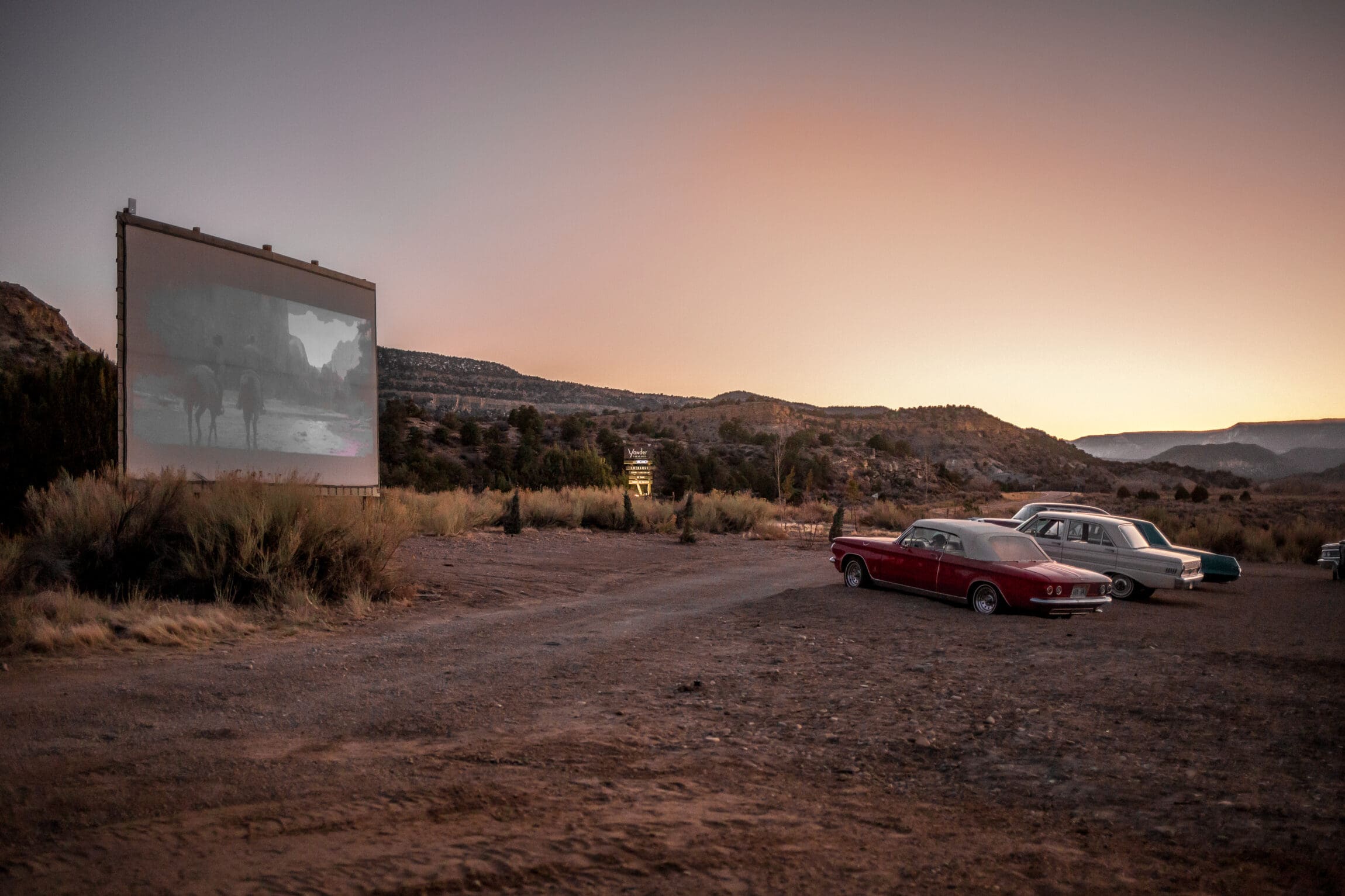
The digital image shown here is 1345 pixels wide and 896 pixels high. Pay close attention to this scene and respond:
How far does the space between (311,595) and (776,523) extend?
20.6 m

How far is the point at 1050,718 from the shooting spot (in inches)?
255

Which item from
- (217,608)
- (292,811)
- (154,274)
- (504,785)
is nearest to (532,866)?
(504,785)

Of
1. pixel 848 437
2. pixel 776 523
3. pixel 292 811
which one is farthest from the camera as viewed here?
pixel 848 437

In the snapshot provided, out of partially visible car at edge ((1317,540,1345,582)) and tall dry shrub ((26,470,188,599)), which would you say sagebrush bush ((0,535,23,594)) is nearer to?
tall dry shrub ((26,470,188,599))

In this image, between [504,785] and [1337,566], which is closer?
[504,785]

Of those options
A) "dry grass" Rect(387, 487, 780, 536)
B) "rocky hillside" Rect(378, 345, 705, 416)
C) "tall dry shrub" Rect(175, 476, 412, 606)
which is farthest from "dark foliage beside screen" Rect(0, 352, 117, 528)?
"rocky hillside" Rect(378, 345, 705, 416)

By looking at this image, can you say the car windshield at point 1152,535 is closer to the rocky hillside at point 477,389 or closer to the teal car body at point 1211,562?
the teal car body at point 1211,562

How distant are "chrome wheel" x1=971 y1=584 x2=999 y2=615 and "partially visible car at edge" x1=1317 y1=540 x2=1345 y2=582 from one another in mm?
10798

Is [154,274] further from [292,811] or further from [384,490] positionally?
[292,811]

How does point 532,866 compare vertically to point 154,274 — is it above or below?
below

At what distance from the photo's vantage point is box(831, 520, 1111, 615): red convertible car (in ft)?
37.5

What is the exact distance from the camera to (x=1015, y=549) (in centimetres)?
1242

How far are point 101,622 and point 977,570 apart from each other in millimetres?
10944

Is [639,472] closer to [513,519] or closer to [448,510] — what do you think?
[513,519]
